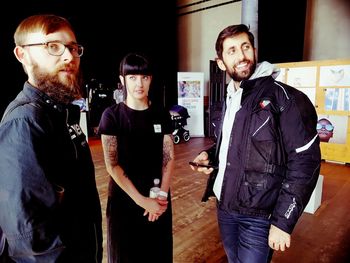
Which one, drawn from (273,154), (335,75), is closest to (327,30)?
(335,75)

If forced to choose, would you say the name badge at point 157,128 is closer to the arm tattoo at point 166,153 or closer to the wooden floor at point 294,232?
the arm tattoo at point 166,153

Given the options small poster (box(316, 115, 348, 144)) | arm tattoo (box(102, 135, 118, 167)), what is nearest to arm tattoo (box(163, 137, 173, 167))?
arm tattoo (box(102, 135, 118, 167))

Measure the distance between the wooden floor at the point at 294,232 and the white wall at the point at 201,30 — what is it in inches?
244

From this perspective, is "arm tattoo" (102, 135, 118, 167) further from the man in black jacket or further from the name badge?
the man in black jacket

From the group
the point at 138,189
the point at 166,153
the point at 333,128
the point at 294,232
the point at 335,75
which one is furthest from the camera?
the point at 333,128

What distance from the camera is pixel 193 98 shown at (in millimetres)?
8125

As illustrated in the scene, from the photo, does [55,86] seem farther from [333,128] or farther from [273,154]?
[333,128]

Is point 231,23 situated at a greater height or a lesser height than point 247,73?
greater

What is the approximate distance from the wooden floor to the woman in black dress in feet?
2.91

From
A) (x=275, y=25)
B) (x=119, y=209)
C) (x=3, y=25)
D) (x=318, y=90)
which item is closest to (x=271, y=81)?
(x=119, y=209)

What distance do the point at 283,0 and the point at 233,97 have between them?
584 cm

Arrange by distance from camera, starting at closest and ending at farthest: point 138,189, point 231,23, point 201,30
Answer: point 138,189, point 231,23, point 201,30

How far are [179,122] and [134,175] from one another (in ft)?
19.1

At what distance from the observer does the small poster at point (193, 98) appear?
7996 mm
